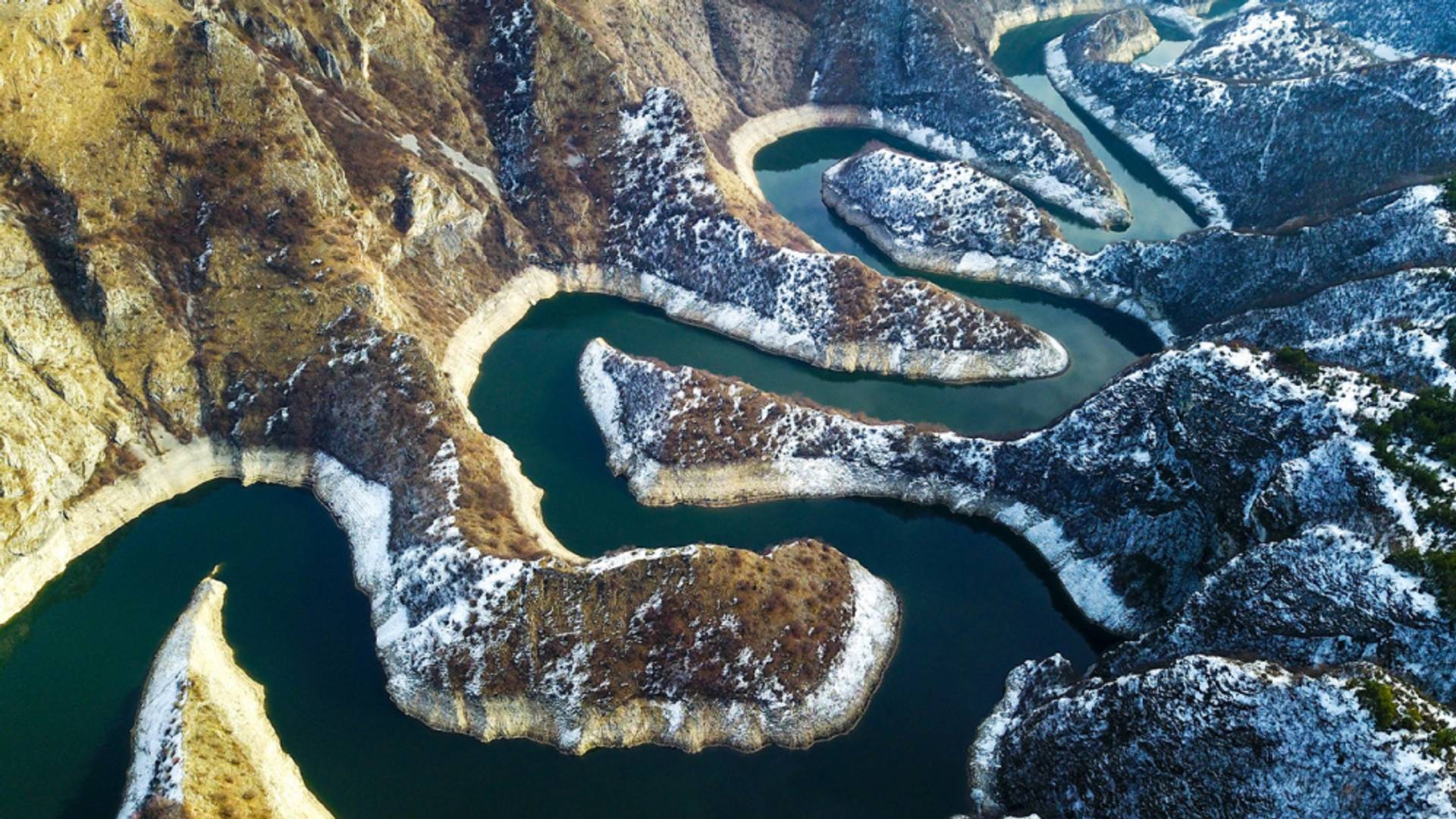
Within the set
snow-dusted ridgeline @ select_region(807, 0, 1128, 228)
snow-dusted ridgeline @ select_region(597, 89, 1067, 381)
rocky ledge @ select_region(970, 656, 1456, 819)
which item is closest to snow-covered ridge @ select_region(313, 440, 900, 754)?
rocky ledge @ select_region(970, 656, 1456, 819)

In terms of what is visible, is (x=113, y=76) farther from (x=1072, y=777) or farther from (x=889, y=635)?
(x=1072, y=777)

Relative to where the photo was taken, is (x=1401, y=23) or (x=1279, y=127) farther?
(x=1401, y=23)

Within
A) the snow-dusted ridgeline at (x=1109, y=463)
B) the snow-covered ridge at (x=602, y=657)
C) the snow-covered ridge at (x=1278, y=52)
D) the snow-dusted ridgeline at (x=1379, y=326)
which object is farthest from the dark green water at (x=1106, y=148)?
the snow-covered ridge at (x=602, y=657)

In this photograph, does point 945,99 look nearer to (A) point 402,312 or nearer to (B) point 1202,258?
(B) point 1202,258

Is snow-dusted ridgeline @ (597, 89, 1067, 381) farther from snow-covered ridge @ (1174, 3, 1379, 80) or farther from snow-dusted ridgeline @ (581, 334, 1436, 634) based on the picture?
snow-covered ridge @ (1174, 3, 1379, 80)

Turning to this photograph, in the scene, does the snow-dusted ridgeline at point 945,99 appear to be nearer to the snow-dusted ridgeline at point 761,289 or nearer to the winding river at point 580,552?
the winding river at point 580,552

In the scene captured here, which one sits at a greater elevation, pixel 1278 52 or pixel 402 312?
pixel 1278 52

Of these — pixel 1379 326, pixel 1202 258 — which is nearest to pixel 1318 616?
pixel 1379 326
